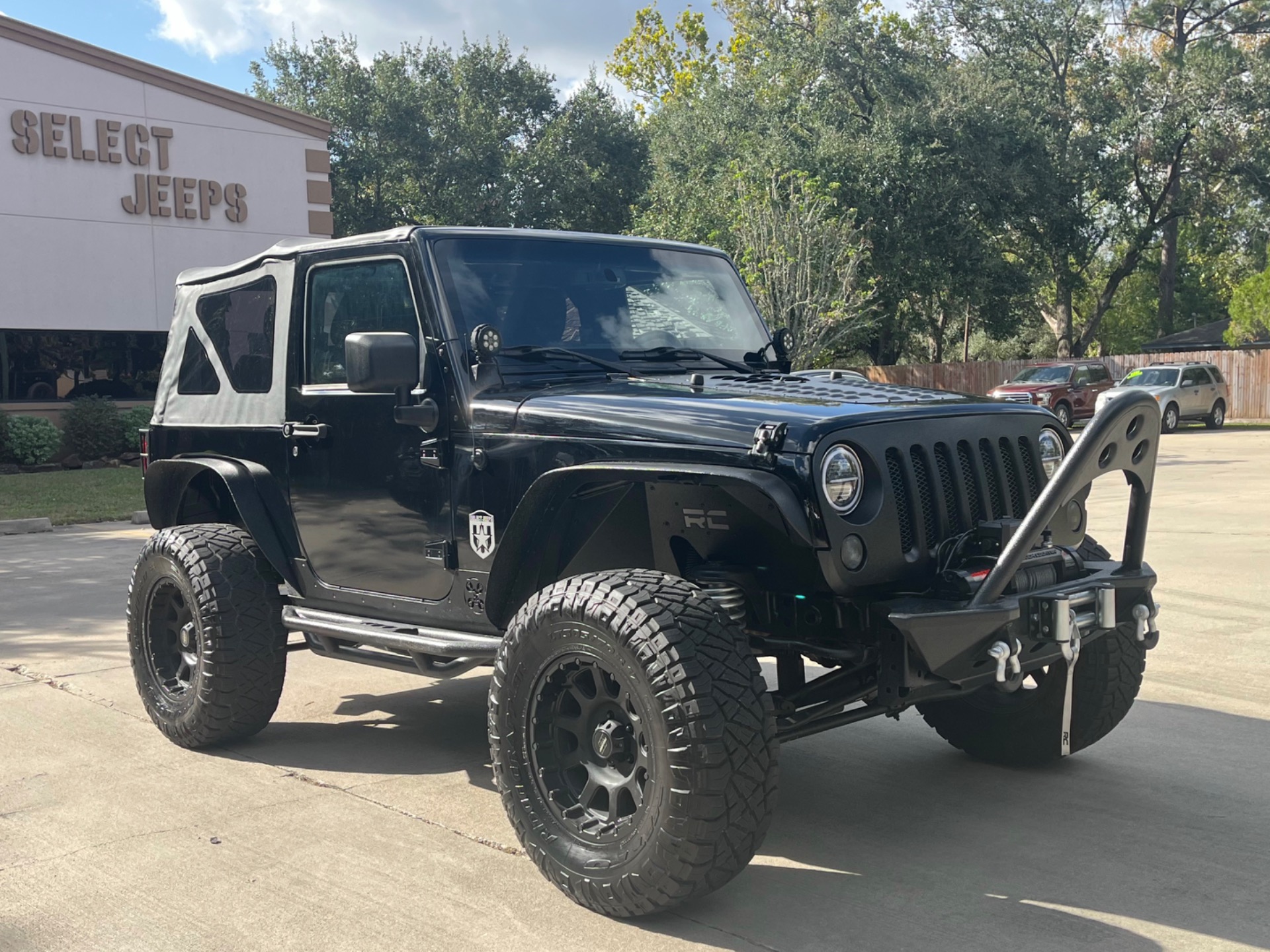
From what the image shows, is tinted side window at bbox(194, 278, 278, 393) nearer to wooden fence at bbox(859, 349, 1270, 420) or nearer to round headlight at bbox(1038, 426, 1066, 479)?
round headlight at bbox(1038, 426, 1066, 479)

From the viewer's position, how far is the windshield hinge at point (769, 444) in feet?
11.9

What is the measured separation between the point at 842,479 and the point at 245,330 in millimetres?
3066

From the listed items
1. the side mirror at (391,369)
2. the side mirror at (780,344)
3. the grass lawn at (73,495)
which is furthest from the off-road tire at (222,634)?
the grass lawn at (73,495)

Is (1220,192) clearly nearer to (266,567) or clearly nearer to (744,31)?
(744,31)

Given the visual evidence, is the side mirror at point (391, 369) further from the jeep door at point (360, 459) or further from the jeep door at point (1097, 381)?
the jeep door at point (1097, 381)

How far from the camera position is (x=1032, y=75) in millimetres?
41562

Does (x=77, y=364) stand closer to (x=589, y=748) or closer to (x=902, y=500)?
(x=589, y=748)

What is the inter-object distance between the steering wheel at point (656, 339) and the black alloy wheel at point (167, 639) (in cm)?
226

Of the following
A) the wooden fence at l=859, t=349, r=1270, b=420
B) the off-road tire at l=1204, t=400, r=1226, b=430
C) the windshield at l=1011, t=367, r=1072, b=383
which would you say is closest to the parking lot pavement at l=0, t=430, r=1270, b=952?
the windshield at l=1011, t=367, r=1072, b=383

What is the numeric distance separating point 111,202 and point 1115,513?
18.0 m

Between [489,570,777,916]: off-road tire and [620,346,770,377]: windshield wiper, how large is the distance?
1317mm

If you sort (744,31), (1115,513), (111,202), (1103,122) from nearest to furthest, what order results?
(1115,513)
(111,202)
(1103,122)
(744,31)

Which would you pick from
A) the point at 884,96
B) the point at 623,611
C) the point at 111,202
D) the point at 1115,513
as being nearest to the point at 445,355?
the point at 623,611

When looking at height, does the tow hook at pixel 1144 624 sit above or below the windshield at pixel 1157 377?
below
